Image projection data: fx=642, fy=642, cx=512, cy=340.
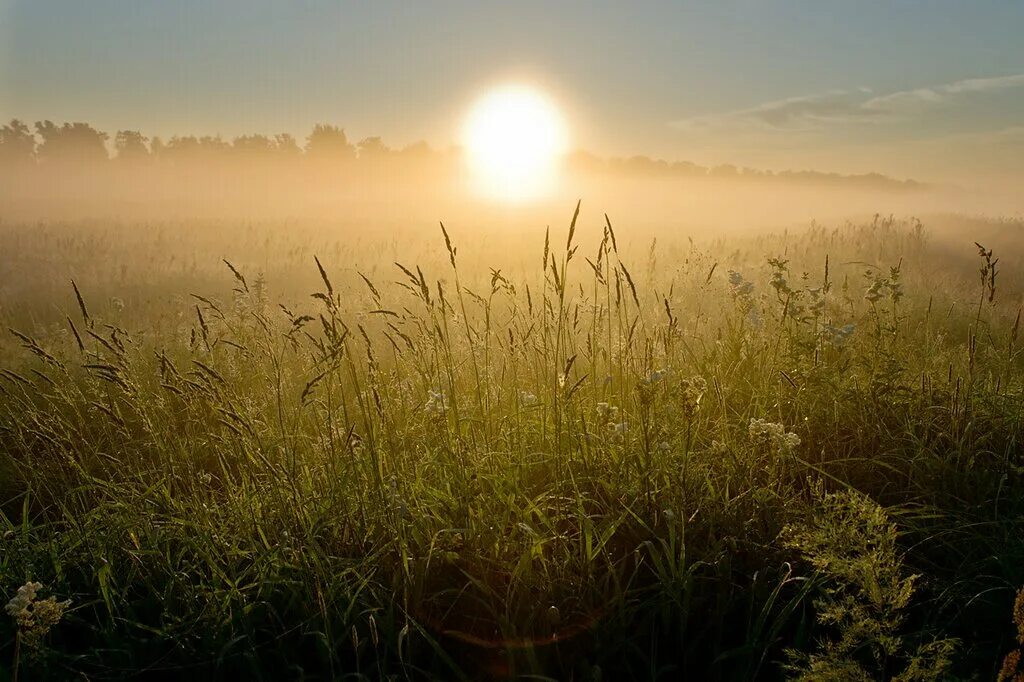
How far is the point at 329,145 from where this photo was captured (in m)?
57.8

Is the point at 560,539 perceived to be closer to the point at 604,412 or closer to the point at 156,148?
the point at 604,412

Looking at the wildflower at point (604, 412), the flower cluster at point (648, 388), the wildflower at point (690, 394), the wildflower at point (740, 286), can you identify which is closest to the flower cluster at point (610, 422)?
the wildflower at point (604, 412)

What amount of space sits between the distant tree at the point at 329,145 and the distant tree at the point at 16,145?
28461 mm

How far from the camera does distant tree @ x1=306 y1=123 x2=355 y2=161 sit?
5750 cm

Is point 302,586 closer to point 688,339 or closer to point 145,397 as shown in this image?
point 145,397

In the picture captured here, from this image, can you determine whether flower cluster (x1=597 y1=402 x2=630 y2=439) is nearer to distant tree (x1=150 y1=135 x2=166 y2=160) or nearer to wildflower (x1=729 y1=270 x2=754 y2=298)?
wildflower (x1=729 y1=270 x2=754 y2=298)

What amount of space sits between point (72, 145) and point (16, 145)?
4.69 metres

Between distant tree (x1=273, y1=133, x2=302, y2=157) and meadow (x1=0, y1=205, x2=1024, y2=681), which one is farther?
distant tree (x1=273, y1=133, x2=302, y2=157)

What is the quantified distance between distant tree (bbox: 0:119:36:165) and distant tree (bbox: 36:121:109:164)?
2.81 ft

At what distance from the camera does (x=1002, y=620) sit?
2.17 m

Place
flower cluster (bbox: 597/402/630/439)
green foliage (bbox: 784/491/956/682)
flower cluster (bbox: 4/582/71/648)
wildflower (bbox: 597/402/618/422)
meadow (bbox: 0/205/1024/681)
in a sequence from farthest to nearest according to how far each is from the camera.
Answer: wildflower (bbox: 597/402/618/422)
flower cluster (bbox: 597/402/630/439)
meadow (bbox: 0/205/1024/681)
flower cluster (bbox: 4/582/71/648)
green foliage (bbox: 784/491/956/682)

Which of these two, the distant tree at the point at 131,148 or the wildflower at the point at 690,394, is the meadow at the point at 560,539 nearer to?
the wildflower at the point at 690,394

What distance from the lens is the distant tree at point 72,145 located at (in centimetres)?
6316

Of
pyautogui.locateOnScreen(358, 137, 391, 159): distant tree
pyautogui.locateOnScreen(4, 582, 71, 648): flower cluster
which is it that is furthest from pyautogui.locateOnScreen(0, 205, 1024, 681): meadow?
pyautogui.locateOnScreen(358, 137, 391, 159): distant tree
